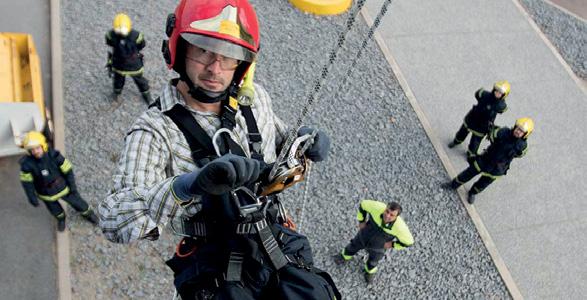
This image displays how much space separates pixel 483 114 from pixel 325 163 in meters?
2.37

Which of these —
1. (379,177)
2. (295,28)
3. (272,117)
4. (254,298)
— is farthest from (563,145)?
(254,298)

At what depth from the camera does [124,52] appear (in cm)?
660

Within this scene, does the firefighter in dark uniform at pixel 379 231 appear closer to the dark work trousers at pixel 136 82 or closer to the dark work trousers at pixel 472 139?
the dark work trousers at pixel 472 139

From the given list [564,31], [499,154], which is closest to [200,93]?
[499,154]

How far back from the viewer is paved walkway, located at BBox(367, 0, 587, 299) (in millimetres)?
6695

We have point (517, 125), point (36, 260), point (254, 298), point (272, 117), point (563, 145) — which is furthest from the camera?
point (563, 145)

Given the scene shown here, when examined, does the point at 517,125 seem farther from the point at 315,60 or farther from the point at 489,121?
the point at 315,60

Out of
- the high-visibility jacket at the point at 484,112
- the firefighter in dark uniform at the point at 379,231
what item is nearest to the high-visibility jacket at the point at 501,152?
the high-visibility jacket at the point at 484,112

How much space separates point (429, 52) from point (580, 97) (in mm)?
2767

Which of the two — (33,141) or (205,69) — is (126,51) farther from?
(205,69)

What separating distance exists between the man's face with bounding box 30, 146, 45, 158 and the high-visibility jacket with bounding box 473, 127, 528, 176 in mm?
5396

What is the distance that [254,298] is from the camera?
2.61m

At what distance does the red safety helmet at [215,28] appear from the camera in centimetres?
276

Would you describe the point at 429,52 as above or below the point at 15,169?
above
